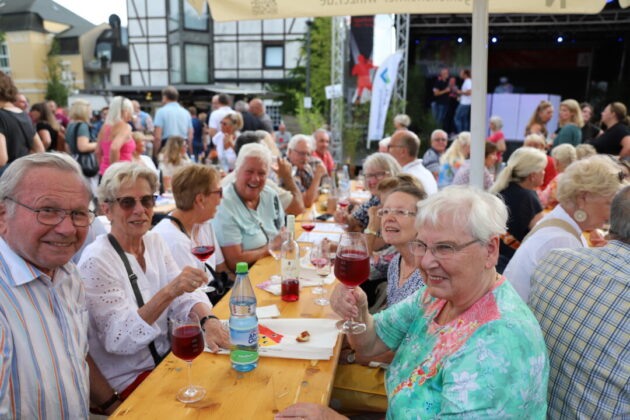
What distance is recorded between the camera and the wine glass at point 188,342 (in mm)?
1443

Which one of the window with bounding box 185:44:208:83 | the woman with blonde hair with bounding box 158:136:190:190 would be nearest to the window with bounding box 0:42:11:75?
the window with bounding box 185:44:208:83

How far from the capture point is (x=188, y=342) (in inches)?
56.7

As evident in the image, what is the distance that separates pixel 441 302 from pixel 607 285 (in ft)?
1.78

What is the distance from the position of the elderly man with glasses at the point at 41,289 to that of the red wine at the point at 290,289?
0.96 meters

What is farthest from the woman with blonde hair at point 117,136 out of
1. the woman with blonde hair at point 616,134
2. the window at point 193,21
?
the window at point 193,21

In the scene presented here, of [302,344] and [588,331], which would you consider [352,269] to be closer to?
[302,344]

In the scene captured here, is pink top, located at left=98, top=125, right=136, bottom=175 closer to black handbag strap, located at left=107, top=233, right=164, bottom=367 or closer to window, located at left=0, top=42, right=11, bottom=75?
black handbag strap, located at left=107, top=233, right=164, bottom=367

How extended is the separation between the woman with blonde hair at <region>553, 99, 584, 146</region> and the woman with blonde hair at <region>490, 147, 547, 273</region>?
122 inches

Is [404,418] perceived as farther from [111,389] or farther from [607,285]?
[111,389]

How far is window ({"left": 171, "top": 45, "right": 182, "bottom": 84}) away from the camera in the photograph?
72.0 ft

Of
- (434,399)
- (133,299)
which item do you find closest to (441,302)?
(434,399)

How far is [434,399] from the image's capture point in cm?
132

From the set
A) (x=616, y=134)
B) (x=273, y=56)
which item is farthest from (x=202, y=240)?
(x=273, y=56)

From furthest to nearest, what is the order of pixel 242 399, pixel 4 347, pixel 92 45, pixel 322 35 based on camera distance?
1. pixel 92 45
2. pixel 322 35
3. pixel 242 399
4. pixel 4 347
